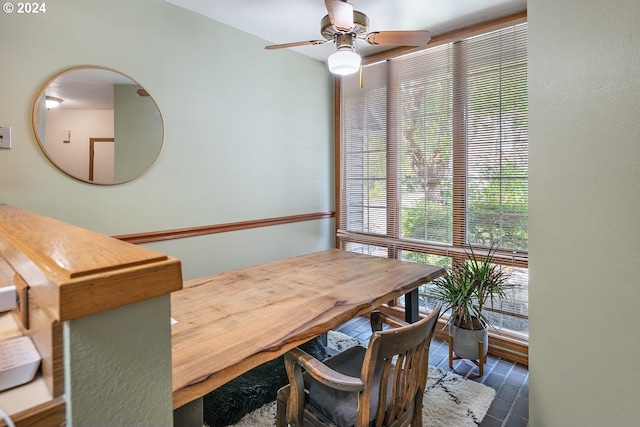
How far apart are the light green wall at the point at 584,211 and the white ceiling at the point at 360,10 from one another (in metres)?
1.10

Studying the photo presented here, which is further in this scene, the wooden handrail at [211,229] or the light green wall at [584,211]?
the wooden handrail at [211,229]

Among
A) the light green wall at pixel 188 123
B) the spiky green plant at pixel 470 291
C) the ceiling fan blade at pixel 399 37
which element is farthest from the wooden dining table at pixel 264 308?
the ceiling fan blade at pixel 399 37

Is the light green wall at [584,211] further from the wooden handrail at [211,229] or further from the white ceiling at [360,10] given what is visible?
the wooden handrail at [211,229]

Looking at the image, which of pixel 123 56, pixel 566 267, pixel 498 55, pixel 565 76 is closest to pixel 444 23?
pixel 498 55

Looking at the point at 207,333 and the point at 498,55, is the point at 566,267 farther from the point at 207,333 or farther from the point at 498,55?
the point at 498,55

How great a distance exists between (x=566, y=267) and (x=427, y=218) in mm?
1635

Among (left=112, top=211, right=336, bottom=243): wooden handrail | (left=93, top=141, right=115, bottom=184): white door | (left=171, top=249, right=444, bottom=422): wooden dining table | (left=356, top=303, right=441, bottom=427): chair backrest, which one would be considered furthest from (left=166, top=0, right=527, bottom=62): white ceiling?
(left=356, top=303, right=441, bottom=427): chair backrest

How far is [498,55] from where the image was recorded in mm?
2570

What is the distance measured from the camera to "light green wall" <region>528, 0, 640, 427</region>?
1220 millimetres

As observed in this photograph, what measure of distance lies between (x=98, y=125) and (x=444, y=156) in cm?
263

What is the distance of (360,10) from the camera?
2516mm

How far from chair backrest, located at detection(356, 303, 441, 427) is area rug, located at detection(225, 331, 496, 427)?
69cm

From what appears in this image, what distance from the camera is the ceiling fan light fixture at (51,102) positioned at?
6.51 ft

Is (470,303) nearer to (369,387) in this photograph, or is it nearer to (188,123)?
(369,387)
